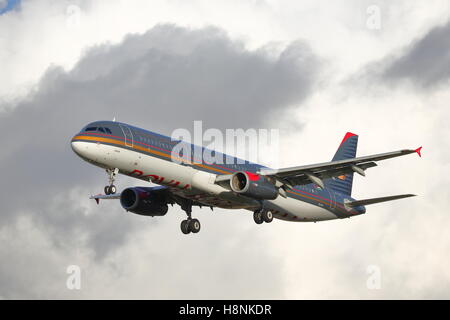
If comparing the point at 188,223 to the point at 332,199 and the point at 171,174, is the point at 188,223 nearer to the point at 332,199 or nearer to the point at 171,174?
the point at 171,174

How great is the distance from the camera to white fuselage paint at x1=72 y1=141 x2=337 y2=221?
55.6 m

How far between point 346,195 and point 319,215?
516cm

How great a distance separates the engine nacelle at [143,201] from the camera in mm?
65750

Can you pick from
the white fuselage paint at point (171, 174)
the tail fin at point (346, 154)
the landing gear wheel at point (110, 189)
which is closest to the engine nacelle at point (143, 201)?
the white fuselage paint at point (171, 174)

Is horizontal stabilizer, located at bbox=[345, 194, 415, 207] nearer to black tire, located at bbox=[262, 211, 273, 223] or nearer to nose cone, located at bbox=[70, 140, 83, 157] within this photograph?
black tire, located at bbox=[262, 211, 273, 223]

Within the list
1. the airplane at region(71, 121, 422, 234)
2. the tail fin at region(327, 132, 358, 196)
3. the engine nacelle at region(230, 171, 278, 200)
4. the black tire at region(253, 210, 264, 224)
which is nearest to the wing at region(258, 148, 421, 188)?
the airplane at region(71, 121, 422, 234)

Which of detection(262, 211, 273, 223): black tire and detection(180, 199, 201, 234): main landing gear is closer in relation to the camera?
detection(262, 211, 273, 223): black tire

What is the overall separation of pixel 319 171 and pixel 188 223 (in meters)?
11.4

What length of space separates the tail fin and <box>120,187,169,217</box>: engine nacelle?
1746 centimetres

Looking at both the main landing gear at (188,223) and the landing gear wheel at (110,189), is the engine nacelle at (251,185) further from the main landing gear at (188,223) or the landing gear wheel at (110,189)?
the landing gear wheel at (110,189)

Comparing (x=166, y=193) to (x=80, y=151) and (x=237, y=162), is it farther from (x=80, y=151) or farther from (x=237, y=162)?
(x=80, y=151)

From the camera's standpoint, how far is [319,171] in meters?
62.0

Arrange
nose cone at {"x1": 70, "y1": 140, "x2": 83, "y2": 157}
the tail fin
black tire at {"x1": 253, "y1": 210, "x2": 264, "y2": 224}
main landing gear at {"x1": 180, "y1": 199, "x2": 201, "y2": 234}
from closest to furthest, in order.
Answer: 1. nose cone at {"x1": 70, "y1": 140, "x2": 83, "y2": 157}
2. black tire at {"x1": 253, "y1": 210, "x2": 264, "y2": 224}
3. main landing gear at {"x1": 180, "y1": 199, "x2": 201, "y2": 234}
4. the tail fin

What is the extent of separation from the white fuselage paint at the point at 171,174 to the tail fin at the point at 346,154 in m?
10.2
